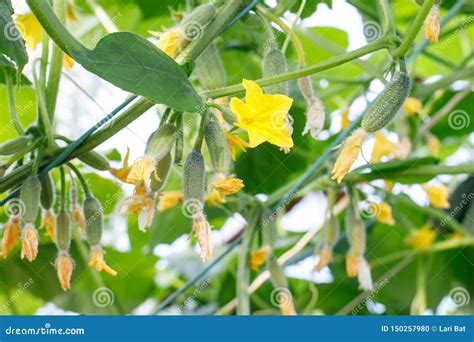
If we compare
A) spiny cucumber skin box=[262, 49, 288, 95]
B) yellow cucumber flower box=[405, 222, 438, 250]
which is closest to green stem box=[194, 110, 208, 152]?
spiny cucumber skin box=[262, 49, 288, 95]

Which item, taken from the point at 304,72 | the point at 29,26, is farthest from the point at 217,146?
the point at 29,26

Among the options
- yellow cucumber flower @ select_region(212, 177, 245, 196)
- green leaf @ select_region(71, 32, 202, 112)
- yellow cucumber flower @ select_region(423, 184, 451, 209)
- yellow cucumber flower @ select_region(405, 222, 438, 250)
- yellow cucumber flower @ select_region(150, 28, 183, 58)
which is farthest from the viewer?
yellow cucumber flower @ select_region(405, 222, 438, 250)

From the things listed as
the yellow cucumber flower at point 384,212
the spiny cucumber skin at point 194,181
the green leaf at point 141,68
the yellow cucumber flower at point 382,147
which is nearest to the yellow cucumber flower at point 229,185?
the spiny cucumber skin at point 194,181

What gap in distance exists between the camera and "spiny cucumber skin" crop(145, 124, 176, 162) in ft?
3.28

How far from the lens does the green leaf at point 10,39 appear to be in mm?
912

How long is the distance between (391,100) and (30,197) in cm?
48

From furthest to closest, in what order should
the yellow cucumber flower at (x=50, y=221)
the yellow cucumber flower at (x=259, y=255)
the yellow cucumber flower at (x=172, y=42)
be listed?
the yellow cucumber flower at (x=259, y=255), the yellow cucumber flower at (x=50, y=221), the yellow cucumber flower at (x=172, y=42)

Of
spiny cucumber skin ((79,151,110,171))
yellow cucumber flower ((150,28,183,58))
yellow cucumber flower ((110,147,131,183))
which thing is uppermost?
yellow cucumber flower ((150,28,183,58))

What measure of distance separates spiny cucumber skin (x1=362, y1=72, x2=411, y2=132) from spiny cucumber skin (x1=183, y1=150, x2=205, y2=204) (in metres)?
0.23

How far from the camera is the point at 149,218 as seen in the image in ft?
3.62

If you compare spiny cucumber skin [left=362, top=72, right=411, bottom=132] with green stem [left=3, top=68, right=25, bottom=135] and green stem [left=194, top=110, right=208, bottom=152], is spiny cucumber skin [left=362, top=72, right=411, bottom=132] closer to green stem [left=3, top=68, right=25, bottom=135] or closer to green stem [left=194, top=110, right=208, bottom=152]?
green stem [left=194, top=110, right=208, bottom=152]

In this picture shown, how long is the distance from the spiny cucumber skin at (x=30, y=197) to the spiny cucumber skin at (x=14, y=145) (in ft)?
0.18

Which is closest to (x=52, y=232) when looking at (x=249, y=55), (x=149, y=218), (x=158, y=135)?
(x=149, y=218)

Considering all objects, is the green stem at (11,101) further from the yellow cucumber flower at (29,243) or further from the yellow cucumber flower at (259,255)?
the yellow cucumber flower at (259,255)
